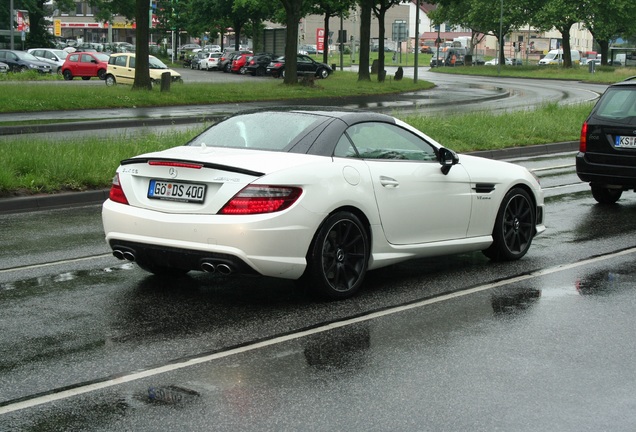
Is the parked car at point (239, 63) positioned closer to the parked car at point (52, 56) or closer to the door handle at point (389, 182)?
the parked car at point (52, 56)

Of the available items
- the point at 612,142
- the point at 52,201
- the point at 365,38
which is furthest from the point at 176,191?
the point at 365,38

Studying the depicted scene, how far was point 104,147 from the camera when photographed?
1588 centimetres

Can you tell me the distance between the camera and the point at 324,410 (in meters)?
5.19

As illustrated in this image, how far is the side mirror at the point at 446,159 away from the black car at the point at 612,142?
4.99m

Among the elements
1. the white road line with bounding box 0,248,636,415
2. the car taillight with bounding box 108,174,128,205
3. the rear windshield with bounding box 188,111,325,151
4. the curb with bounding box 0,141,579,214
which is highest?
the rear windshield with bounding box 188,111,325,151

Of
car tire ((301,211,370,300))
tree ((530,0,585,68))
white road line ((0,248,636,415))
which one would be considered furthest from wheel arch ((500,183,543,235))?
tree ((530,0,585,68))

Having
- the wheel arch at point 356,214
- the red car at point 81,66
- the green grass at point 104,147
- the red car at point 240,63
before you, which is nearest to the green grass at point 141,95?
the green grass at point 104,147

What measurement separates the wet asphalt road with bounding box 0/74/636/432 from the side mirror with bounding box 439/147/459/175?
936mm

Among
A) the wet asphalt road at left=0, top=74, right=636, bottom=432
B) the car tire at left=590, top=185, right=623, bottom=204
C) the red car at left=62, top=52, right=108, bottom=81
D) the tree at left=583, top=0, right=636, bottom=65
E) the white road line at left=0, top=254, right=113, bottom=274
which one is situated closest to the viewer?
the wet asphalt road at left=0, top=74, right=636, bottom=432

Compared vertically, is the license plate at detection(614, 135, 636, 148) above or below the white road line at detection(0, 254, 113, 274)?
above

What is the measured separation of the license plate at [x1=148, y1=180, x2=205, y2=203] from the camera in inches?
289

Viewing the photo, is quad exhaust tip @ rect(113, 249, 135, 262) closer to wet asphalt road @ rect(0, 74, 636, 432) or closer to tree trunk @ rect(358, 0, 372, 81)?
wet asphalt road @ rect(0, 74, 636, 432)

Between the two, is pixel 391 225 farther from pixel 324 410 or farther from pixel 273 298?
pixel 324 410

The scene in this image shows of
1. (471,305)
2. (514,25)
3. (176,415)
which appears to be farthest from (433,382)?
(514,25)
